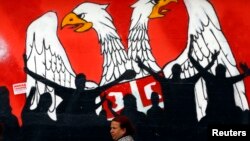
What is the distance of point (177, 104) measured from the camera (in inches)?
338

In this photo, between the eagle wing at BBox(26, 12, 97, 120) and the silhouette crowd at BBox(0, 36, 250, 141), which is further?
the eagle wing at BBox(26, 12, 97, 120)

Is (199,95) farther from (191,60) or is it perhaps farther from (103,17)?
(103,17)

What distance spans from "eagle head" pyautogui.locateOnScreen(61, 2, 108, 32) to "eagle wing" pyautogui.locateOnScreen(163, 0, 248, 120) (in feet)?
3.61

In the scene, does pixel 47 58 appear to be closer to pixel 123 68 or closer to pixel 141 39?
pixel 123 68

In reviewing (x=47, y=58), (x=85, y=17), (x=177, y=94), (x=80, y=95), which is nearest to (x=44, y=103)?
(x=80, y=95)

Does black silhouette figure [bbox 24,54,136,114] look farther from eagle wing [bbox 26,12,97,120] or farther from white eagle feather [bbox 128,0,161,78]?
white eagle feather [bbox 128,0,161,78]

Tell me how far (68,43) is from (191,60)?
1.61 m

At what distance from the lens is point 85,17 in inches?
346

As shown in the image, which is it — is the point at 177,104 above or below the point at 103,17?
below

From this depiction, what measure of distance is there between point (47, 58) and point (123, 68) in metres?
1.01

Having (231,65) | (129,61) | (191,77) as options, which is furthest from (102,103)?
(231,65)

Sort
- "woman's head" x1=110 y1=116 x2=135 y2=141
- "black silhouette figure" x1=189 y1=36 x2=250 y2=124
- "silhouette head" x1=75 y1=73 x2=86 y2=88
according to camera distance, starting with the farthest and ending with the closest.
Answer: "silhouette head" x1=75 y1=73 x2=86 y2=88, "black silhouette figure" x1=189 y1=36 x2=250 y2=124, "woman's head" x1=110 y1=116 x2=135 y2=141

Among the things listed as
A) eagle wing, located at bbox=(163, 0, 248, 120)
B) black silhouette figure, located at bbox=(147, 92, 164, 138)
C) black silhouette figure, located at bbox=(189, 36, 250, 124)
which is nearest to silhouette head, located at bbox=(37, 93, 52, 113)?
black silhouette figure, located at bbox=(147, 92, 164, 138)

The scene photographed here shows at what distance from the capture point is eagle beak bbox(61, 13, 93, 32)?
8773 millimetres
